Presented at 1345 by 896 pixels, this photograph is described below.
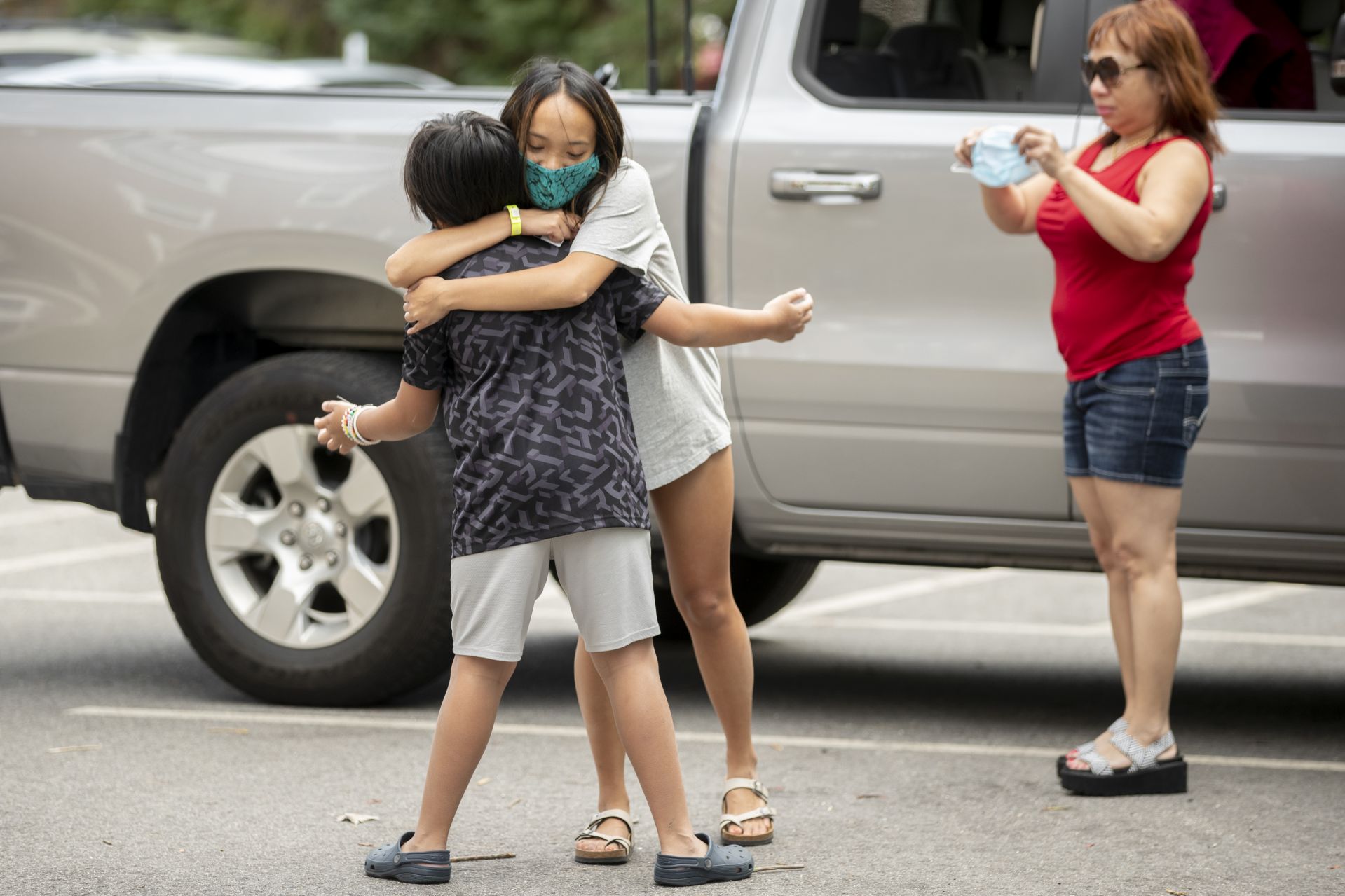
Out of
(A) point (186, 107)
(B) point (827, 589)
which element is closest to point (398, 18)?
(B) point (827, 589)

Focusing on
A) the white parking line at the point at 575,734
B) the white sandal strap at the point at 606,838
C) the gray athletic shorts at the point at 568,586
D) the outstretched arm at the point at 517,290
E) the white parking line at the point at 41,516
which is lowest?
the white parking line at the point at 41,516

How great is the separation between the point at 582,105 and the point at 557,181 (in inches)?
5.5

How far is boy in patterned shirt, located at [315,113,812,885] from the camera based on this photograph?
318 centimetres

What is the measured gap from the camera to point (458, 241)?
3.22m

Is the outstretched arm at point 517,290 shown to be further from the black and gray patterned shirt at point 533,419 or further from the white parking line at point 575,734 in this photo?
the white parking line at point 575,734

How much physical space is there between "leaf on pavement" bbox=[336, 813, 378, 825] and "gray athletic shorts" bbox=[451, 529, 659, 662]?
2.38 feet

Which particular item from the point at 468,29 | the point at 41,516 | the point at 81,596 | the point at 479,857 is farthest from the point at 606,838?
the point at 468,29

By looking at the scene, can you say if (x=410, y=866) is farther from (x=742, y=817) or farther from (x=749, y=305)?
(x=749, y=305)

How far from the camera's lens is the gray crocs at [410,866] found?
11.0ft

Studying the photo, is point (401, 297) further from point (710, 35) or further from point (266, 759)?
point (710, 35)

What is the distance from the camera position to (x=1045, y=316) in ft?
14.1

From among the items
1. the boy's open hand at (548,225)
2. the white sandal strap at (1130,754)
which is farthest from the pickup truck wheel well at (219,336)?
the white sandal strap at (1130,754)

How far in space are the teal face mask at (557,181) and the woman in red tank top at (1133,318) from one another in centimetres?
97

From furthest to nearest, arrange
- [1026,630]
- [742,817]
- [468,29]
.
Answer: [468,29] < [1026,630] < [742,817]
